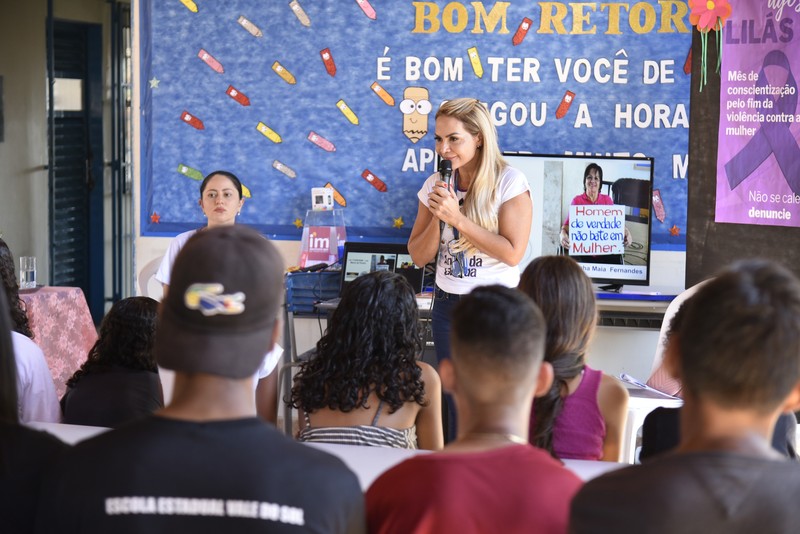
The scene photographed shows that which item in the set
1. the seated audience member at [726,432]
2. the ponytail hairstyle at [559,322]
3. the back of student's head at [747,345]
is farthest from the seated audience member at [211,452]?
the ponytail hairstyle at [559,322]

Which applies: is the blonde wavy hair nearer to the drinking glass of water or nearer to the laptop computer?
the laptop computer

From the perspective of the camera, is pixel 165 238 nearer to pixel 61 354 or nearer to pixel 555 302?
pixel 61 354

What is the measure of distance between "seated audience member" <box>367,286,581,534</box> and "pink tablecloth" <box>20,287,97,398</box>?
3.60 m

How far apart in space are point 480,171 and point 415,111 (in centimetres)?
230

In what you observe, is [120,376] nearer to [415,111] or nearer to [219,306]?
[219,306]

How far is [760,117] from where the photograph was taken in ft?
14.9

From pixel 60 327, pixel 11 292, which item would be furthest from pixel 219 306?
pixel 60 327

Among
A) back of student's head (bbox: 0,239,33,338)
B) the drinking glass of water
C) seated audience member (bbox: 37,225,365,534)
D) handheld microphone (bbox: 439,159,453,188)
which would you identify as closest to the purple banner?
handheld microphone (bbox: 439,159,453,188)

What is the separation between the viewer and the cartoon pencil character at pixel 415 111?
557cm

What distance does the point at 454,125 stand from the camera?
3328 mm

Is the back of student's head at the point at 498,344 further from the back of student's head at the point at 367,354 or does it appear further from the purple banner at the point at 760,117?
the purple banner at the point at 760,117

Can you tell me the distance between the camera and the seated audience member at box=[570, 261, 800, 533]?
1.25 m

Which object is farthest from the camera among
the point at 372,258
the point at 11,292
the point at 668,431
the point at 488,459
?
the point at 372,258

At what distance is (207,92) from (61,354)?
1770 millimetres
